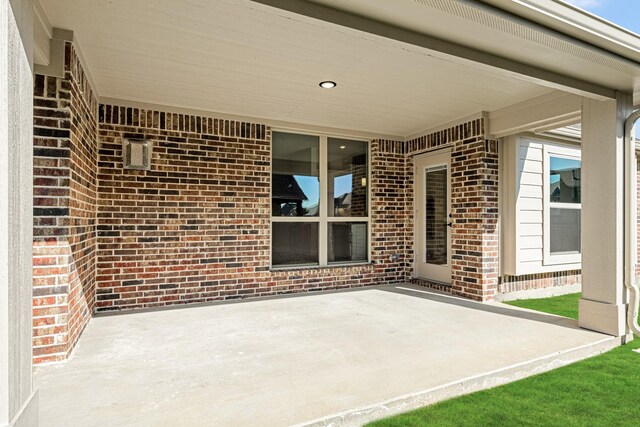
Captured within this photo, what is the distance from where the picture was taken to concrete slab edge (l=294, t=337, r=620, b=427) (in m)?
2.12

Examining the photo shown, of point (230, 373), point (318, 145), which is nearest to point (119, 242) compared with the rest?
point (230, 373)

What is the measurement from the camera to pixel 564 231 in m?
5.84

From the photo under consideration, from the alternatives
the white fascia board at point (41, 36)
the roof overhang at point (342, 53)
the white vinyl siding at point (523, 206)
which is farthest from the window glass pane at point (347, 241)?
the white fascia board at point (41, 36)

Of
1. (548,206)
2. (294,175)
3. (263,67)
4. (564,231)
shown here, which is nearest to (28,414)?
(263,67)

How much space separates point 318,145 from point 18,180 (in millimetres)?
4505

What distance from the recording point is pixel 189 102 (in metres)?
4.61

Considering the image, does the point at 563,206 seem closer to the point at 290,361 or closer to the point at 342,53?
the point at 342,53

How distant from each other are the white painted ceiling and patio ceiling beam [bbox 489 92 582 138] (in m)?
0.13

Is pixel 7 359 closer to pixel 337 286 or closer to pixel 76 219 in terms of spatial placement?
pixel 76 219

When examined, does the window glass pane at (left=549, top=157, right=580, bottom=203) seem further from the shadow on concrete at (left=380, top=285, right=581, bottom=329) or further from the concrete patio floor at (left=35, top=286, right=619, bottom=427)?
the concrete patio floor at (left=35, top=286, right=619, bottom=427)

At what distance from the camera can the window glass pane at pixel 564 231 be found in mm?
5691

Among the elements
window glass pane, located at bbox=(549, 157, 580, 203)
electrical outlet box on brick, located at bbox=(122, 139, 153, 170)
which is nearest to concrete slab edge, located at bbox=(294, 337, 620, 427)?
window glass pane, located at bbox=(549, 157, 580, 203)

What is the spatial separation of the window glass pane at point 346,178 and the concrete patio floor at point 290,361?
1943 mm

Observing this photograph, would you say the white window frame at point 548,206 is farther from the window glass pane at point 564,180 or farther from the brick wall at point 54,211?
the brick wall at point 54,211
